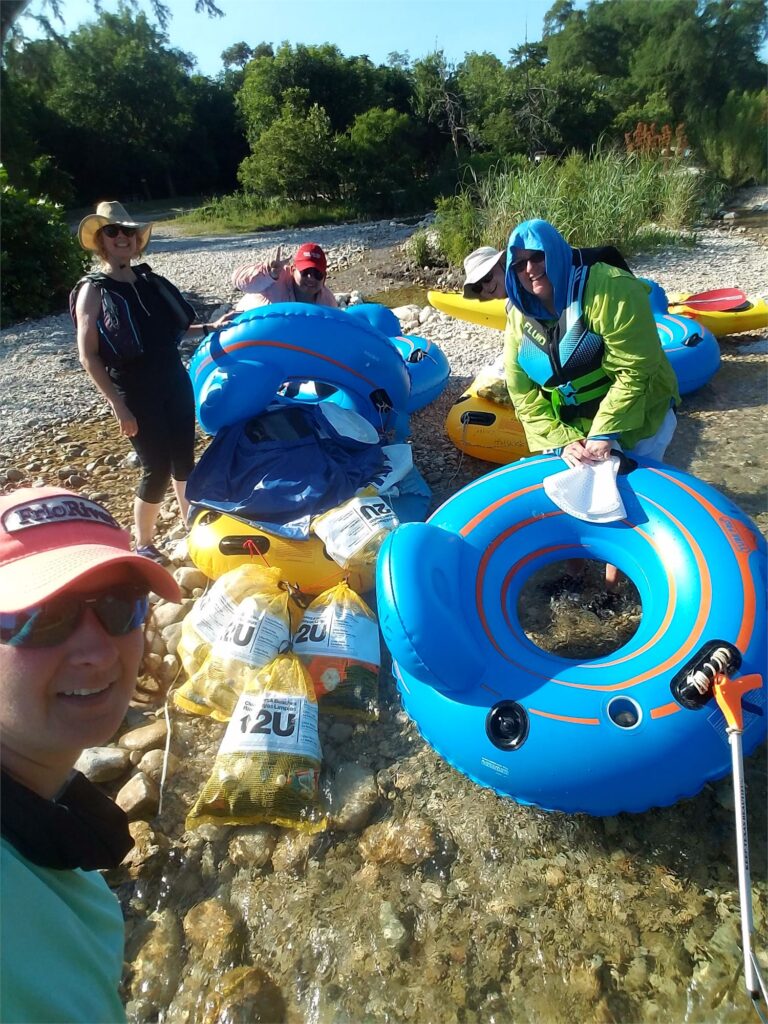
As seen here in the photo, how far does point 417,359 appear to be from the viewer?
4.81m

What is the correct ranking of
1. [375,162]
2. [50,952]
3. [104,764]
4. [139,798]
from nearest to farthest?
1. [50,952]
2. [139,798]
3. [104,764]
4. [375,162]

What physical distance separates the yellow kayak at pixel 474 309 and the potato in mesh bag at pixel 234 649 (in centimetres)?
412

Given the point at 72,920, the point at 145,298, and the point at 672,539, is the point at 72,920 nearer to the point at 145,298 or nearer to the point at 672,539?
the point at 672,539

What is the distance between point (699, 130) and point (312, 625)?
16103 millimetres

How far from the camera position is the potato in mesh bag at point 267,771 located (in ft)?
6.84

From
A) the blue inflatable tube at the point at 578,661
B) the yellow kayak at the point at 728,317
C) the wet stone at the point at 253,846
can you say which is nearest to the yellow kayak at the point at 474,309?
the yellow kayak at the point at 728,317

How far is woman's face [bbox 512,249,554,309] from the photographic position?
2.41 metres

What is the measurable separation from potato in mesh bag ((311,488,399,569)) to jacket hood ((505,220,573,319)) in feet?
3.55

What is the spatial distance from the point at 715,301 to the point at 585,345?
408 centimetres

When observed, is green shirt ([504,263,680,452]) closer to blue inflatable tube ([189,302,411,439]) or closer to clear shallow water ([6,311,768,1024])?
blue inflatable tube ([189,302,411,439])

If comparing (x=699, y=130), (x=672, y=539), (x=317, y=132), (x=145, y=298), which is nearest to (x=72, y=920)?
(x=672, y=539)

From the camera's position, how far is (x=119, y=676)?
101 cm

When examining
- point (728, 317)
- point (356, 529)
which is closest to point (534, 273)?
point (356, 529)

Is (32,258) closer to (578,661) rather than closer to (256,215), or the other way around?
(578,661)
